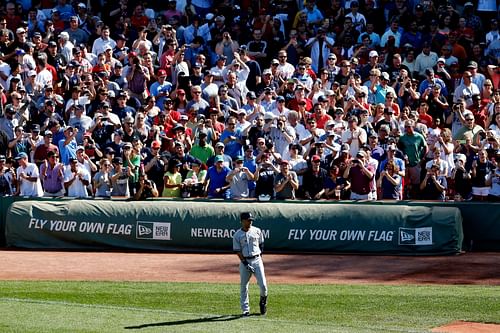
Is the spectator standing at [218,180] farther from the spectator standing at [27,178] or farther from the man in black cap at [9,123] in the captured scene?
the man in black cap at [9,123]

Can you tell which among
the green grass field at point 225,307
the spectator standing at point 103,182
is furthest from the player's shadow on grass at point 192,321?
the spectator standing at point 103,182

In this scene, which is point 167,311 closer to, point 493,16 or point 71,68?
point 71,68

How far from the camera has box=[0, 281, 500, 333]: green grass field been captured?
52.2 feet

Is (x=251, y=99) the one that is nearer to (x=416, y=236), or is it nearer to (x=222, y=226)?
(x=222, y=226)

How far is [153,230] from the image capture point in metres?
23.4

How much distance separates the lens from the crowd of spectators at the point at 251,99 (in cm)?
2386

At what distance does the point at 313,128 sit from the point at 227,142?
81.4 inches

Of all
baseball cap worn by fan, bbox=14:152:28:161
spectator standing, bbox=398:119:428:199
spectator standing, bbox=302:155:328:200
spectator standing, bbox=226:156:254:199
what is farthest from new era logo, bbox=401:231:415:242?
baseball cap worn by fan, bbox=14:152:28:161

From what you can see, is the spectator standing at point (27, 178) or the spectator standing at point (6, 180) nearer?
the spectator standing at point (27, 178)

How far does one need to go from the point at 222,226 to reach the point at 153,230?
1608 millimetres

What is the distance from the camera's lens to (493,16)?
30.0 meters

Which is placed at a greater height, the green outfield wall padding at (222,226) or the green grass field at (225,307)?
the green outfield wall padding at (222,226)

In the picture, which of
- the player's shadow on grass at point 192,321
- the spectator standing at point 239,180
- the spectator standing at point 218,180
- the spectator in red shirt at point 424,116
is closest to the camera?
the player's shadow on grass at point 192,321

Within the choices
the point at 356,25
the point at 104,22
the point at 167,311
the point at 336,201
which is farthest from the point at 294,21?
the point at 167,311
